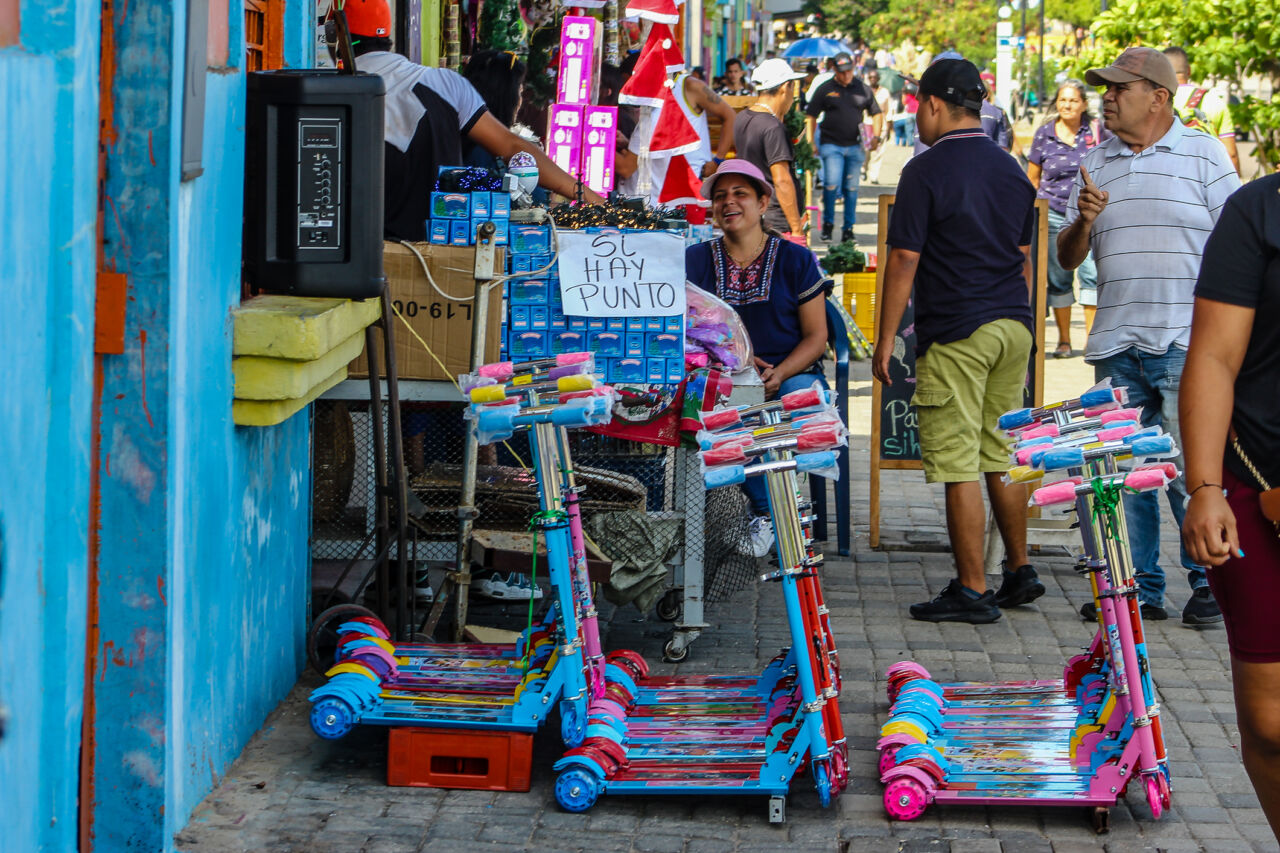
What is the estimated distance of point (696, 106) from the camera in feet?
39.9

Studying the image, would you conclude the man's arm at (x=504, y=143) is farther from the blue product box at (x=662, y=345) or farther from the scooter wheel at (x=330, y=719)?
the scooter wheel at (x=330, y=719)

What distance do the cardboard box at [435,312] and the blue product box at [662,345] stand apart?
523 millimetres

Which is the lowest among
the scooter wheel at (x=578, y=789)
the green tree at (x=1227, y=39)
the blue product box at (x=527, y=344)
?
the scooter wheel at (x=578, y=789)

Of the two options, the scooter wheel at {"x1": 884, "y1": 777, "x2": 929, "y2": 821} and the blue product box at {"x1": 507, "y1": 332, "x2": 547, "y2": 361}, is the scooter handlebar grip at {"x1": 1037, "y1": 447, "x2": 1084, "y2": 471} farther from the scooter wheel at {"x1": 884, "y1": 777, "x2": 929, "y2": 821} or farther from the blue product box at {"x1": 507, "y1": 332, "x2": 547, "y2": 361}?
the blue product box at {"x1": 507, "y1": 332, "x2": 547, "y2": 361}

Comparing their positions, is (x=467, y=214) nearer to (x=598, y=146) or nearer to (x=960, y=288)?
(x=960, y=288)

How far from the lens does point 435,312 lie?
5.36 meters

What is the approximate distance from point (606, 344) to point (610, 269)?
0.88 ft

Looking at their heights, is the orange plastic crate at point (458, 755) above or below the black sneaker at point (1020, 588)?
below

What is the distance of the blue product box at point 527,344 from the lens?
215 inches

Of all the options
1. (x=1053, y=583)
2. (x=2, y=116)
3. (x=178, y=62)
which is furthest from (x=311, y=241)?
(x=1053, y=583)

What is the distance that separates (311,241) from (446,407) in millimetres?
1535

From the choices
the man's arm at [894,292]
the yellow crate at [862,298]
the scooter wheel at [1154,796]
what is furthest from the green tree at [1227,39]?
the scooter wheel at [1154,796]

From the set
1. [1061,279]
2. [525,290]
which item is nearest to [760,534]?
[525,290]

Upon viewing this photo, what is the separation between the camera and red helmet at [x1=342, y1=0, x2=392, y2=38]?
5746 millimetres
